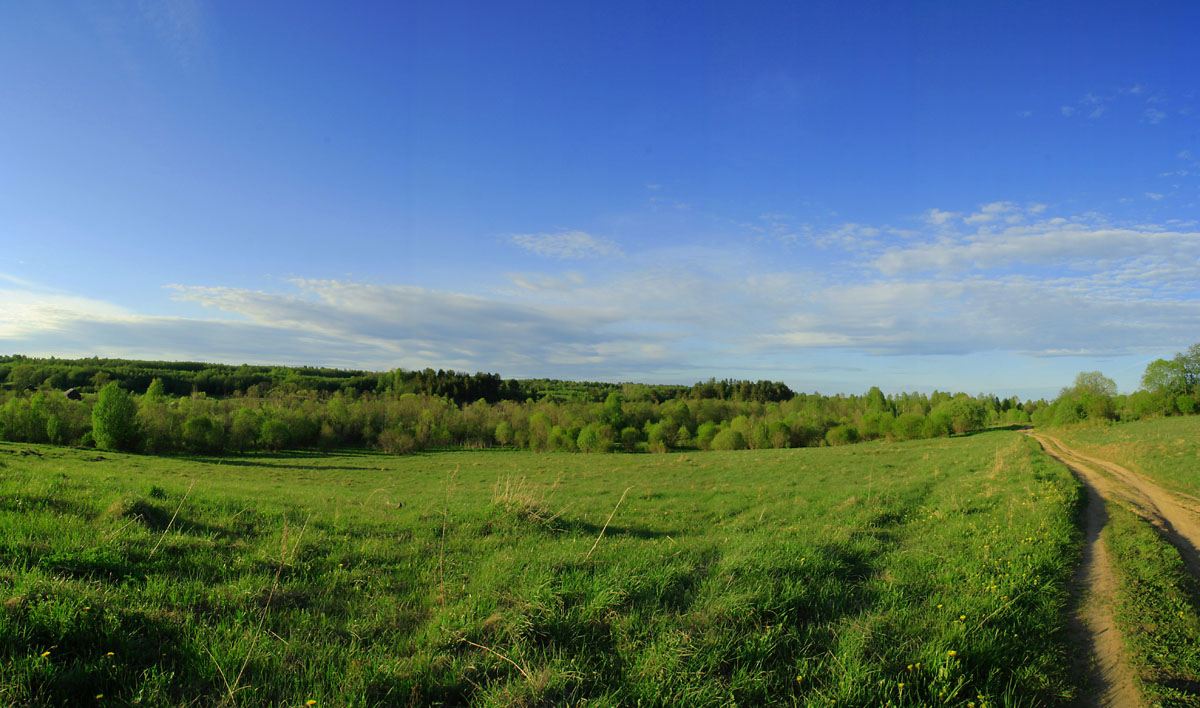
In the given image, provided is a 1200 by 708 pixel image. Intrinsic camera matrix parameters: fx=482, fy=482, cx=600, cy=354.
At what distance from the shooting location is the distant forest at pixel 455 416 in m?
63.6

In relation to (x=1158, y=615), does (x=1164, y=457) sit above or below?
above

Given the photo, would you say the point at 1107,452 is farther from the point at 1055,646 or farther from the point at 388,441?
the point at 388,441

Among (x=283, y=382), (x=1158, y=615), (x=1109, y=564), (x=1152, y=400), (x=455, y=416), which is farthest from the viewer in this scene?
(x=283, y=382)

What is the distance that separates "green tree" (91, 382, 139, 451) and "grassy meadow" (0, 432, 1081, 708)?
68225 millimetres

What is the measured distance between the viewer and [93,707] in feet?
10.6

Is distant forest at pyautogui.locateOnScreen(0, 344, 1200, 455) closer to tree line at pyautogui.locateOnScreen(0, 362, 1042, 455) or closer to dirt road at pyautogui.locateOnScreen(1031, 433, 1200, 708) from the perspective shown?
tree line at pyautogui.locateOnScreen(0, 362, 1042, 455)

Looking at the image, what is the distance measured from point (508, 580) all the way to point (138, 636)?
3.22 m

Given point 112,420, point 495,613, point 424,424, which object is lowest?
point 424,424

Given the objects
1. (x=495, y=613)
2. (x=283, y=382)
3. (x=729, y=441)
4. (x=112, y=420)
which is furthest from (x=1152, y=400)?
(x=283, y=382)

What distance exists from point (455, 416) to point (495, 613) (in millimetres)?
101091

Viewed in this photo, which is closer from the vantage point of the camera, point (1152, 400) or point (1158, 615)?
point (1158, 615)

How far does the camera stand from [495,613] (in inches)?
184

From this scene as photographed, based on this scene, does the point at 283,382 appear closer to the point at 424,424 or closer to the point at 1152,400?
the point at 424,424

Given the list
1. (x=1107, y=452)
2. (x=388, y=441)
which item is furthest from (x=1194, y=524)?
(x=388, y=441)
